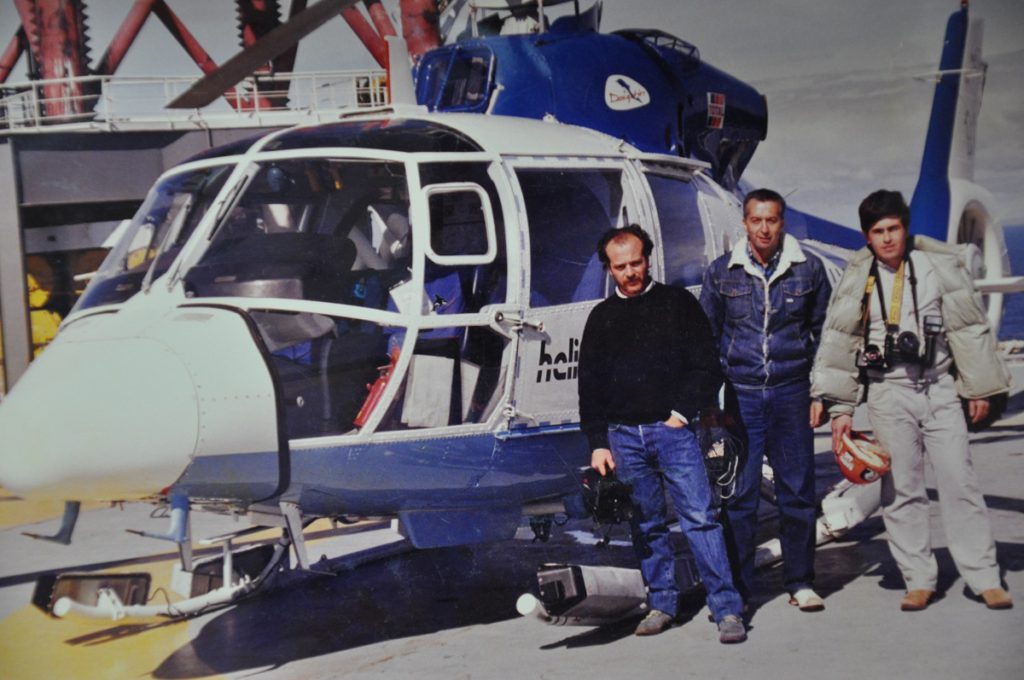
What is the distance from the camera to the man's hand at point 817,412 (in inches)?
160

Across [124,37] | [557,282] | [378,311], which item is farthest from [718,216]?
[124,37]

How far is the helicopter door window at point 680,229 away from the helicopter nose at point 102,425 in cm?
203

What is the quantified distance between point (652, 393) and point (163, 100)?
2369 millimetres

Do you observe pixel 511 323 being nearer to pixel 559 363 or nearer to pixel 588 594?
pixel 559 363

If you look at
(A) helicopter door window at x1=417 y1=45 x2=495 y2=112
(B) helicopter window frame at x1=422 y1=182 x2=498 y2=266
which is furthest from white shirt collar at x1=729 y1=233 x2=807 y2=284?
(A) helicopter door window at x1=417 y1=45 x2=495 y2=112

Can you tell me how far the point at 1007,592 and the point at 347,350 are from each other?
2.51 metres

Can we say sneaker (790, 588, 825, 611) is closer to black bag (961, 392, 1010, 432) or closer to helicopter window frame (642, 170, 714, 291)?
black bag (961, 392, 1010, 432)

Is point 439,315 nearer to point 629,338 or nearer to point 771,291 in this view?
point 629,338

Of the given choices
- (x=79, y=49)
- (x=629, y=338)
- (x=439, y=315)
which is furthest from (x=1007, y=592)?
(x=79, y=49)

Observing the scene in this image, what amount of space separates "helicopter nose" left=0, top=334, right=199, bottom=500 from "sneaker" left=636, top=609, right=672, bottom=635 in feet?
5.58

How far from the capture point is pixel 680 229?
15.4 ft

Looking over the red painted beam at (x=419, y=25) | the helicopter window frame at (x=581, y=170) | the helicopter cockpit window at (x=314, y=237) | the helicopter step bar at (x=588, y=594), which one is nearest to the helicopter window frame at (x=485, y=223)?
the helicopter window frame at (x=581, y=170)

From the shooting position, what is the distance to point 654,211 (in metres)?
4.52

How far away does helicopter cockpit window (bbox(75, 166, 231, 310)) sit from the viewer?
3.97 metres
